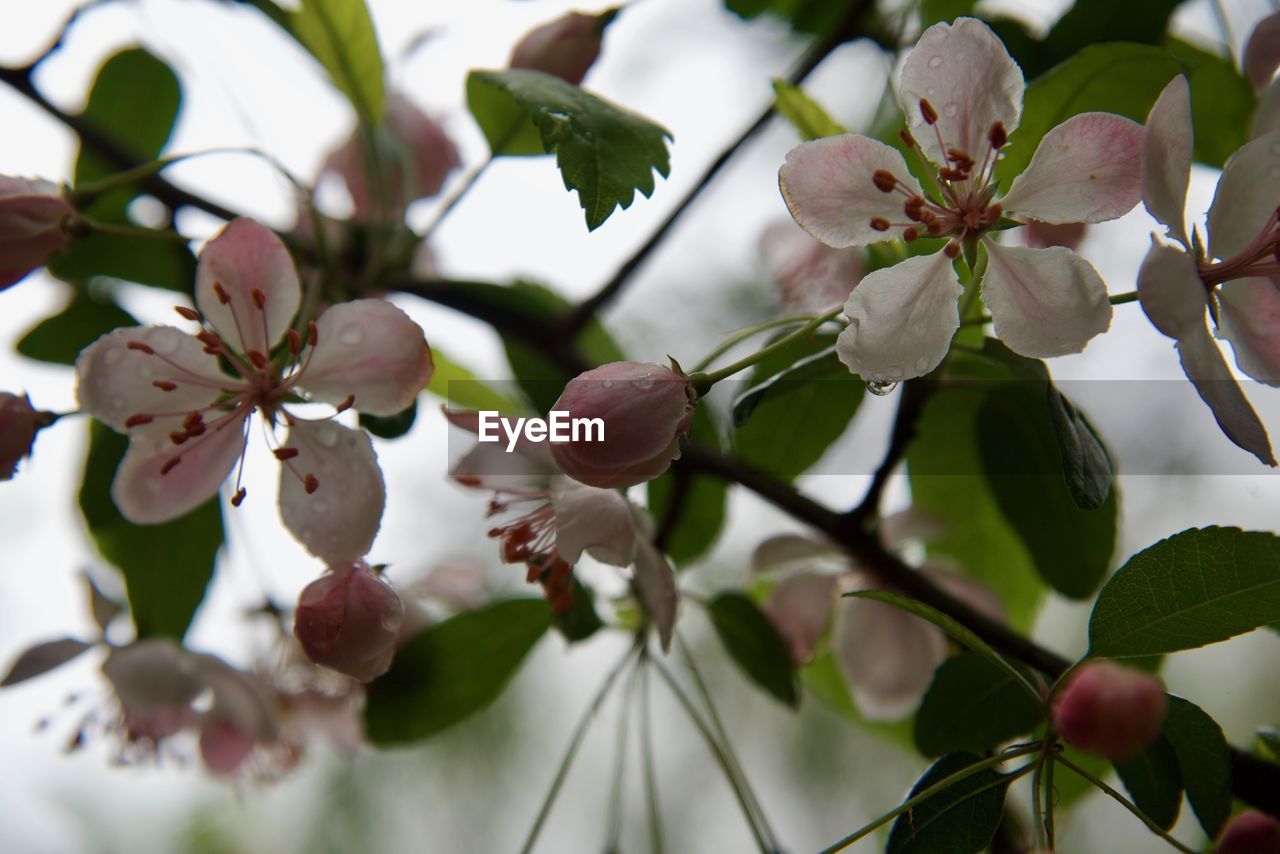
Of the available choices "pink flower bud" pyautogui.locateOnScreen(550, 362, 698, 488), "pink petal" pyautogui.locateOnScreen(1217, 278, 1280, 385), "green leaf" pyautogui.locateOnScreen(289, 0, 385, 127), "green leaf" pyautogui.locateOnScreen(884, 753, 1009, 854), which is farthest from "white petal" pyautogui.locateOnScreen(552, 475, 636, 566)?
"green leaf" pyautogui.locateOnScreen(289, 0, 385, 127)

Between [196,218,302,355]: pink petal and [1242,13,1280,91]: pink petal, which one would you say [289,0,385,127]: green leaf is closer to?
[196,218,302,355]: pink petal

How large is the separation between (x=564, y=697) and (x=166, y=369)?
1.68m

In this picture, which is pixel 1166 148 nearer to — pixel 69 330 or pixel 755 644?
pixel 755 644

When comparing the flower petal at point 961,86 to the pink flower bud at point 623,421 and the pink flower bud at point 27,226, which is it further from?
the pink flower bud at point 27,226

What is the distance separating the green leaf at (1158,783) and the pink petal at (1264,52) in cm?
37

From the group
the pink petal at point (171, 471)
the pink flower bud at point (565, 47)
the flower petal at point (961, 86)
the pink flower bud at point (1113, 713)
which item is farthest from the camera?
the pink flower bud at point (565, 47)

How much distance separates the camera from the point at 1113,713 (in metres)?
0.38

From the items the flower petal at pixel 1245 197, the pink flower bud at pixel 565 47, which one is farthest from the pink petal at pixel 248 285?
the flower petal at pixel 1245 197

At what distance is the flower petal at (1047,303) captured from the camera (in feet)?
1.52

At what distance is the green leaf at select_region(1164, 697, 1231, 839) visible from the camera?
0.52 meters

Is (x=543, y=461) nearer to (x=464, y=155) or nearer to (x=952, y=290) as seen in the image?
(x=952, y=290)

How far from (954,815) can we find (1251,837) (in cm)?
12

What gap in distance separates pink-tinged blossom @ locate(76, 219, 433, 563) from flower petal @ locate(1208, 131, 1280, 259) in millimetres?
368

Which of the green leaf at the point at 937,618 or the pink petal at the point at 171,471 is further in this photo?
the pink petal at the point at 171,471
